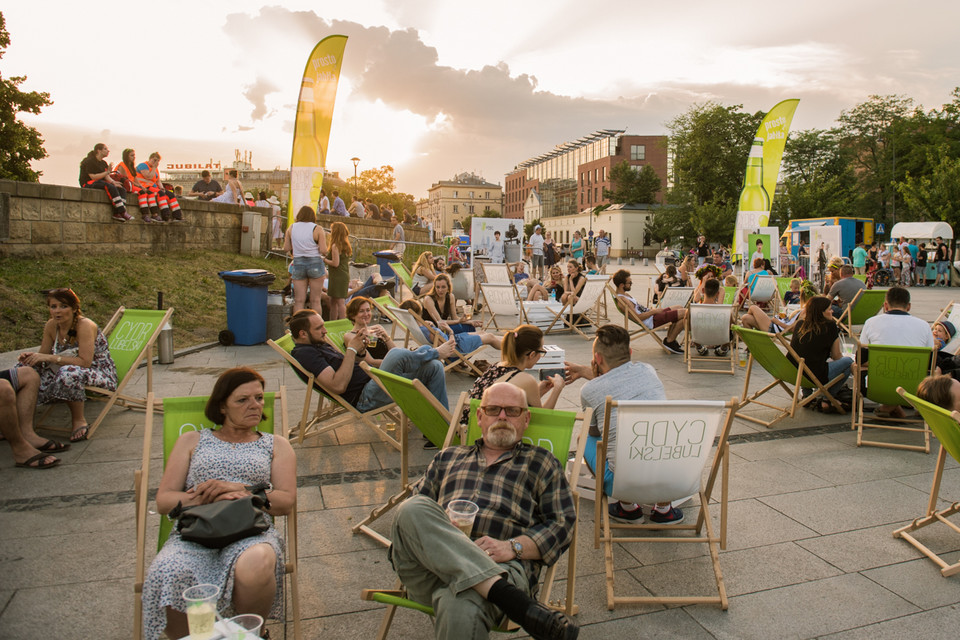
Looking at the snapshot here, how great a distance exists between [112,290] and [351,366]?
286 inches

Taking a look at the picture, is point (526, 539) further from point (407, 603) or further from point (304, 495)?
point (304, 495)

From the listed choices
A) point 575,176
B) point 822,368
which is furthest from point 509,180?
point 822,368

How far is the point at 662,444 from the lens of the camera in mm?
3061

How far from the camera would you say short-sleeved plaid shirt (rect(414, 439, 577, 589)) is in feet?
8.59

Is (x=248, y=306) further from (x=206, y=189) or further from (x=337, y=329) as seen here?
(x=206, y=189)

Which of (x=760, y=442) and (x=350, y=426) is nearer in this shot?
(x=760, y=442)

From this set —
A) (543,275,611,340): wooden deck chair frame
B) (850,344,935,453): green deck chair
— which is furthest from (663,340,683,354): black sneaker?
(850,344,935,453): green deck chair

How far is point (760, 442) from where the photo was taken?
5.11m

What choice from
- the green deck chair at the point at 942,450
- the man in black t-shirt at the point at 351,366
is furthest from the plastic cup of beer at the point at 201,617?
→ the green deck chair at the point at 942,450

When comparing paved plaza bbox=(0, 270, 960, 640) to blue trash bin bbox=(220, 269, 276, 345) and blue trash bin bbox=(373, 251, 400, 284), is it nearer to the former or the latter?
blue trash bin bbox=(220, 269, 276, 345)

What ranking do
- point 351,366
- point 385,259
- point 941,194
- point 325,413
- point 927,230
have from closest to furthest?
point 351,366, point 325,413, point 385,259, point 941,194, point 927,230

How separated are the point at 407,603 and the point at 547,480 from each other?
0.77 metres

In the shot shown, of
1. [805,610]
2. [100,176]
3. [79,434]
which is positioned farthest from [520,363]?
[100,176]

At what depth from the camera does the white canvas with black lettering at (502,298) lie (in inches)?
413
